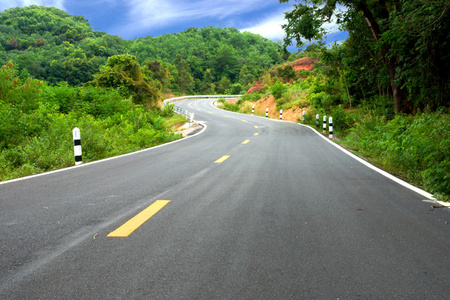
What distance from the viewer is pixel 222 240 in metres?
3.20

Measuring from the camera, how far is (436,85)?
40.9 ft

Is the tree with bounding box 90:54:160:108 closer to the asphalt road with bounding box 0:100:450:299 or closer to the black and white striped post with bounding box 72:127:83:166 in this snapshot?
the black and white striped post with bounding box 72:127:83:166

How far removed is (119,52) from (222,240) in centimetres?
8899

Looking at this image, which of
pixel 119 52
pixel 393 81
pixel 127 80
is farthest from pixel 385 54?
pixel 119 52

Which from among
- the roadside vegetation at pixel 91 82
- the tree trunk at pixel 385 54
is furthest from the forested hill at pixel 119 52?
the tree trunk at pixel 385 54

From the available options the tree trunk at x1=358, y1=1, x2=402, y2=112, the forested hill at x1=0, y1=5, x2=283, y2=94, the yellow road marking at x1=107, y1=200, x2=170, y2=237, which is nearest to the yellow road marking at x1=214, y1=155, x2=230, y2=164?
the yellow road marking at x1=107, y1=200, x2=170, y2=237

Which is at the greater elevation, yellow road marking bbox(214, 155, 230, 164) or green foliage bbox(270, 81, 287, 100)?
green foliage bbox(270, 81, 287, 100)

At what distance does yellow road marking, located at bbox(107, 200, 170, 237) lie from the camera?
3.36 m

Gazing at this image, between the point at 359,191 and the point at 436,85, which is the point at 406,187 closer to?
the point at 359,191

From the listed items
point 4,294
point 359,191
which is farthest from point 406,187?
point 4,294

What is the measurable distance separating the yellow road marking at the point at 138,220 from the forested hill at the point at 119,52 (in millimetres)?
54953

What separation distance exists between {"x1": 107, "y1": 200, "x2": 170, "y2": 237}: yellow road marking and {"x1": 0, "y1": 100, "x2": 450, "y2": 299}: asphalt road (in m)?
0.04

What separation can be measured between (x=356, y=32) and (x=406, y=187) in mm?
14280

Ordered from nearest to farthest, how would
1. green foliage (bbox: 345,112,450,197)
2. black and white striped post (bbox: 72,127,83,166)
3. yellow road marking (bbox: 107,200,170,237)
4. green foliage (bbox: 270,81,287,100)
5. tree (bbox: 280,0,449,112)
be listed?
yellow road marking (bbox: 107,200,170,237) → green foliage (bbox: 345,112,450,197) → black and white striped post (bbox: 72,127,83,166) → tree (bbox: 280,0,449,112) → green foliage (bbox: 270,81,287,100)
